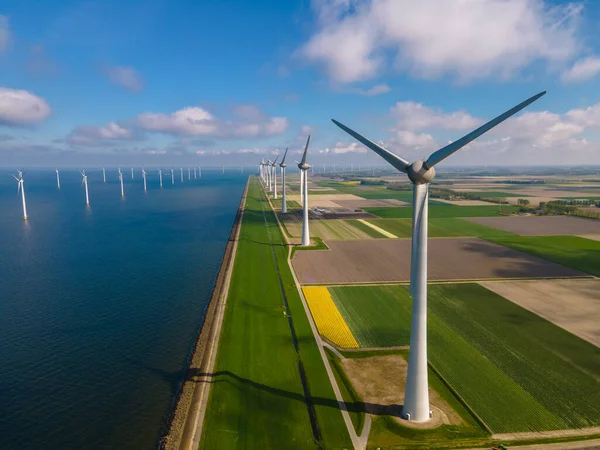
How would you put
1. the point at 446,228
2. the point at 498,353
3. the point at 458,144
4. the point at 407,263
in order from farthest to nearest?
the point at 446,228 < the point at 407,263 < the point at 498,353 < the point at 458,144

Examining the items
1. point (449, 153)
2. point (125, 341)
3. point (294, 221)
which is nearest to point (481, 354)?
point (449, 153)

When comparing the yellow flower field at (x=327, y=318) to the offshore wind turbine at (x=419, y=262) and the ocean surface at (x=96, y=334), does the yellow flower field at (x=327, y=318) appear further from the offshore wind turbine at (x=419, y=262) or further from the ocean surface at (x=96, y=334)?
the ocean surface at (x=96, y=334)

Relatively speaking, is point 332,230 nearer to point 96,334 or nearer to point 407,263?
point 407,263

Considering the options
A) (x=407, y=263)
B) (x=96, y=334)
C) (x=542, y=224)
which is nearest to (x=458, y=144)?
(x=96, y=334)

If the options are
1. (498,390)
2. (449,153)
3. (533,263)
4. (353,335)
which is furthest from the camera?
(533,263)

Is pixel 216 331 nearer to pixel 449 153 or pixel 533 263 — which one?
pixel 449 153
